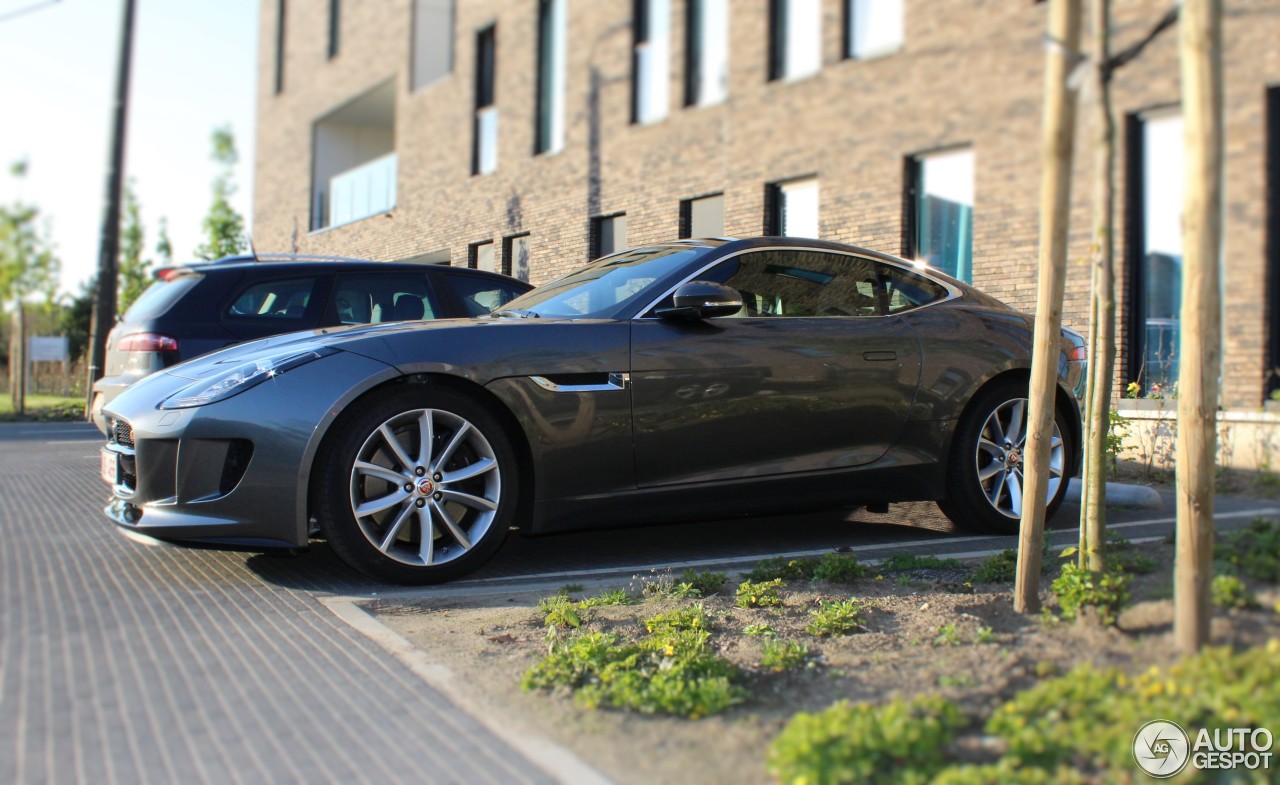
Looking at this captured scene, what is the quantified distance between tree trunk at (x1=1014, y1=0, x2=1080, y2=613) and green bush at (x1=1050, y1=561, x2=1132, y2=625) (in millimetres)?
181

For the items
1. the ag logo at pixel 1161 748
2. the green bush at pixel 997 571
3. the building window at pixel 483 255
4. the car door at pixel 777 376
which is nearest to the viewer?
the ag logo at pixel 1161 748

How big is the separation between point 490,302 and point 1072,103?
5.53m

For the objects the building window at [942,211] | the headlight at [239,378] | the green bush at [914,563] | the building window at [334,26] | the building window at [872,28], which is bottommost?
the green bush at [914,563]

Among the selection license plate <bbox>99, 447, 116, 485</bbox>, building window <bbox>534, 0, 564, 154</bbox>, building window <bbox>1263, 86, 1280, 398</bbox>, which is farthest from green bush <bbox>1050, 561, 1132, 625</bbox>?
building window <bbox>534, 0, 564, 154</bbox>

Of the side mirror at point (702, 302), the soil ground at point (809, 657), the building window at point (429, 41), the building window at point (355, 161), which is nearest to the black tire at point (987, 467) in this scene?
the soil ground at point (809, 657)

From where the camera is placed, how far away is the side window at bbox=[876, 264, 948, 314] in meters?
5.66

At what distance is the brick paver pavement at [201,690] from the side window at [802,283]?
2418 millimetres

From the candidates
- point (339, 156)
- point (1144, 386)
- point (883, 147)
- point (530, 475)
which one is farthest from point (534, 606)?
point (339, 156)

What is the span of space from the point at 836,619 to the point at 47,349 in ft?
73.0

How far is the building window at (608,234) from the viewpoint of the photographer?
1661 centimetres

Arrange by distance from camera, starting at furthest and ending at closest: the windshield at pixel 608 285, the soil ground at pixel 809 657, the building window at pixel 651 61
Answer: the building window at pixel 651 61
the windshield at pixel 608 285
the soil ground at pixel 809 657

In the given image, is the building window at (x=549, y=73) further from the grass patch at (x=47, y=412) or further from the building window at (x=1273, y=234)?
the building window at (x=1273, y=234)

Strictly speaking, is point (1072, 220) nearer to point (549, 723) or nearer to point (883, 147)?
point (549, 723)

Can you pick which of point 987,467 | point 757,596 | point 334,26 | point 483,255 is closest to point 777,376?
point 757,596
